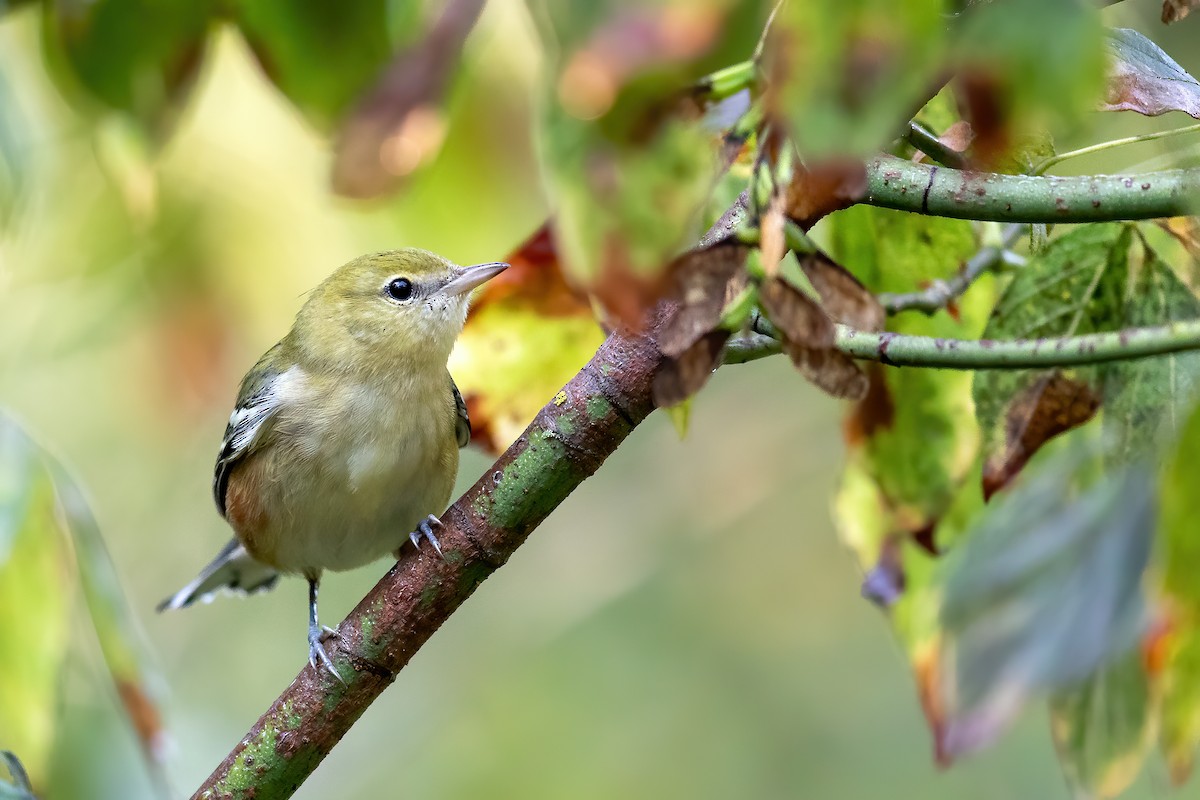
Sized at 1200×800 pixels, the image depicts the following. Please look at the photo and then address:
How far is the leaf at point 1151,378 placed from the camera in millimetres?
2307

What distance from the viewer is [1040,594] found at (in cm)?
269

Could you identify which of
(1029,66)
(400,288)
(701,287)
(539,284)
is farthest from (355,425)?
(1029,66)

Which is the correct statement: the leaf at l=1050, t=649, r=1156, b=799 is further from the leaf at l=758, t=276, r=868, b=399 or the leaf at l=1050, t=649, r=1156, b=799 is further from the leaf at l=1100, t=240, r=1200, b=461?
the leaf at l=758, t=276, r=868, b=399

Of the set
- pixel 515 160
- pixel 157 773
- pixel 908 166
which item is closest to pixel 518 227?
pixel 515 160

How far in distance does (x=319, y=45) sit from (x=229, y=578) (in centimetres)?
437

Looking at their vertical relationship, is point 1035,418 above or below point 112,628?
below

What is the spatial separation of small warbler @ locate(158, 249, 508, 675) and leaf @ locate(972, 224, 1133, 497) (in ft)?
7.23

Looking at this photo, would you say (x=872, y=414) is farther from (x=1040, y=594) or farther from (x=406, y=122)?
(x=406, y=122)

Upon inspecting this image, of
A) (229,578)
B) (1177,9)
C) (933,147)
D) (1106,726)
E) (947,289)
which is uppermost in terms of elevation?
(1177,9)

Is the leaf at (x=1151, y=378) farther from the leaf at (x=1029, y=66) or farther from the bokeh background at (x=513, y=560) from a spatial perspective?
the bokeh background at (x=513, y=560)

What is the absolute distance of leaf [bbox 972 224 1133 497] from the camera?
229 centimetres

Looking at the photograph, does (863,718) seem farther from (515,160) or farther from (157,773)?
(157,773)

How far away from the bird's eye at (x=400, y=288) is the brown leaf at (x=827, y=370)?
11.8ft

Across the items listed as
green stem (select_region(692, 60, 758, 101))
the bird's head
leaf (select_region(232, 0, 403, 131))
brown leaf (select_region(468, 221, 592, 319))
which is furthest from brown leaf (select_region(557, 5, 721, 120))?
the bird's head
